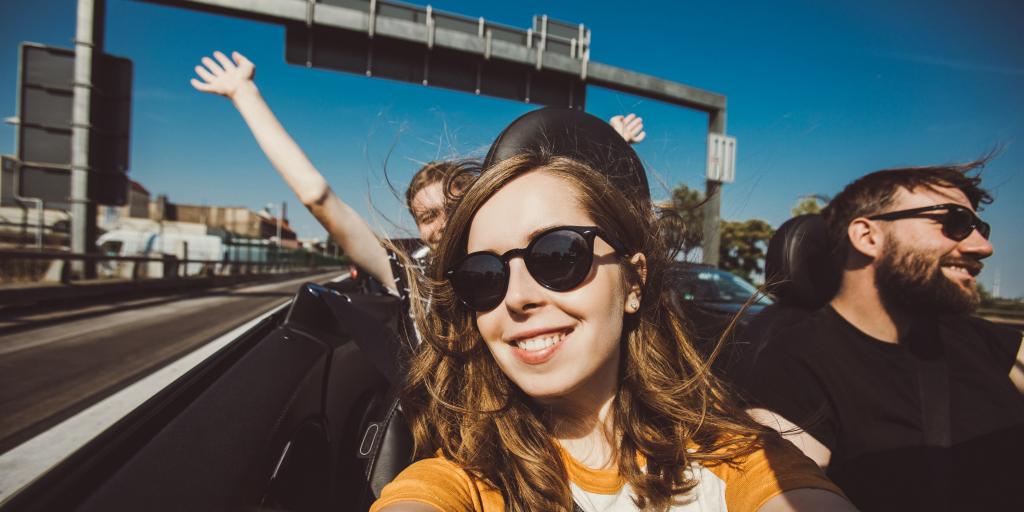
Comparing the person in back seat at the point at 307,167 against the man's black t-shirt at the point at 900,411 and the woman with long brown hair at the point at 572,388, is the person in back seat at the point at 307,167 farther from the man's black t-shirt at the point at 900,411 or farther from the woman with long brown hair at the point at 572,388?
the man's black t-shirt at the point at 900,411

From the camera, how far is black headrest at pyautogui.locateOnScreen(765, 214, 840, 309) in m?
2.04

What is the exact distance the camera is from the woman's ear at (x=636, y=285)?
1343 mm

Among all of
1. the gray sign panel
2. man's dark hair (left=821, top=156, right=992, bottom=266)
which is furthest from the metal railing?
man's dark hair (left=821, top=156, right=992, bottom=266)

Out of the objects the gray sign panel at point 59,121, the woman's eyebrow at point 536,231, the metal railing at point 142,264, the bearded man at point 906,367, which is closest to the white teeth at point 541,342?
the woman's eyebrow at point 536,231

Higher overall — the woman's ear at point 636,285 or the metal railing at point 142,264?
the woman's ear at point 636,285

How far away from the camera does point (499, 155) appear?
142 centimetres

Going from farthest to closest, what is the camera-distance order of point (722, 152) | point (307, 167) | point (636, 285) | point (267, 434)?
point (722, 152) < point (307, 167) < point (636, 285) < point (267, 434)

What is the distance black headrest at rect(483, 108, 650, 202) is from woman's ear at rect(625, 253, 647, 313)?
0.21m

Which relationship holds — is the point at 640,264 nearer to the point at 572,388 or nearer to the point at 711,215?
the point at 572,388

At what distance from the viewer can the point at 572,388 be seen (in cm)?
115

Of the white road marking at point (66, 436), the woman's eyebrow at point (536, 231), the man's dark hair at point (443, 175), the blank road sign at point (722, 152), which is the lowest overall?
the white road marking at point (66, 436)

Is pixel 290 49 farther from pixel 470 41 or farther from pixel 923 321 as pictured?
pixel 923 321

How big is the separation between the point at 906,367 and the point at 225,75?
313 centimetres

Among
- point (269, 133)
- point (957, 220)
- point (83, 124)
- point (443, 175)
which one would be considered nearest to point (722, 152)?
point (957, 220)
